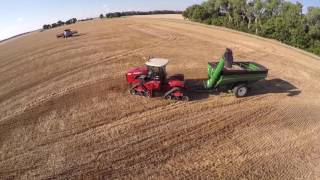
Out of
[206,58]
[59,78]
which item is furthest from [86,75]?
[206,58]

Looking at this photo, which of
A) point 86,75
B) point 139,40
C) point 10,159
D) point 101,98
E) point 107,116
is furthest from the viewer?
point 139,40

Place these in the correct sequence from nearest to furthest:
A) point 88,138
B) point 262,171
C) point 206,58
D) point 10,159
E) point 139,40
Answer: point 262,171
point 10,159
point 88,138
point 206,58
point 139,40

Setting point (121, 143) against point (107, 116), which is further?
point (107, 116)

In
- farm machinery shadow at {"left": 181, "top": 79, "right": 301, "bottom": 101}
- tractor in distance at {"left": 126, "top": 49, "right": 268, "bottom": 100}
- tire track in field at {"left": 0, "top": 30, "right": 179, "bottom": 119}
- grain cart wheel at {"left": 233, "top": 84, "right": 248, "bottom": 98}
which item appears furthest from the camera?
tire track in field at {"left": 0, "top": 30, "right": 179, "bottom": 119}

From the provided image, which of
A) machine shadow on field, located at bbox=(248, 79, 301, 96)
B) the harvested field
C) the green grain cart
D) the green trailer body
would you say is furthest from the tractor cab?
machine shadow on field, located at bbox=(248, 79, 301, 96)

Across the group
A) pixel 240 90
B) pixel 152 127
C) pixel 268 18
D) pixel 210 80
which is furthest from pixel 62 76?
pixel 268 18

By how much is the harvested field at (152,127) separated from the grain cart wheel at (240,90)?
283 millimetres

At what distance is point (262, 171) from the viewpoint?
1198 centimetres

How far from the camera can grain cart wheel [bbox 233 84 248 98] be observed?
55.4ft

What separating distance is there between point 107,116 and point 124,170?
4.24 metres

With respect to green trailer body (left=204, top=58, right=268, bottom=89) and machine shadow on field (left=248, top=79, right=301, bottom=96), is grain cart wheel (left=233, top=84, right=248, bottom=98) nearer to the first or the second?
green trailer body (left=204, top=58, right=268, bottom=89)

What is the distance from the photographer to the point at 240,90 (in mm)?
17031

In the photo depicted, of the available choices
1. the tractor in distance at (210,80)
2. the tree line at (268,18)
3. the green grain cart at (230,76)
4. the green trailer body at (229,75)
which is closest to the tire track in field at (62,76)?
the tractor in distance at (210,80)

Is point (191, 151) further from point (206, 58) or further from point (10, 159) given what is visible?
point (206, 58)
